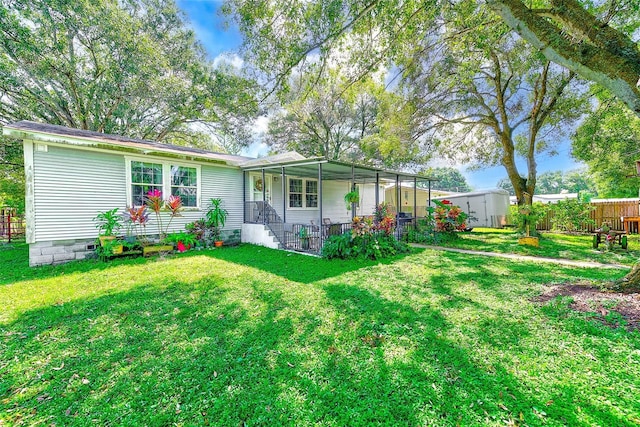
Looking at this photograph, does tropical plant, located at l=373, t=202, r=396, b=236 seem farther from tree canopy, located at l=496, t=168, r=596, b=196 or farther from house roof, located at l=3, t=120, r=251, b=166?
tree canopy, located at l=496, t=168, r=596, b=196

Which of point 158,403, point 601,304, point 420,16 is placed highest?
point 420,16

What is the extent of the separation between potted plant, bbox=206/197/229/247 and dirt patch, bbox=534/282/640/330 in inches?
362

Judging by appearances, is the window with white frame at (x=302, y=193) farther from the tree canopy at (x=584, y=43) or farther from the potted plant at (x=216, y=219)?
the tree canopy at (x=584, y=43)

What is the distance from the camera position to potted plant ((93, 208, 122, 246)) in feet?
23.8

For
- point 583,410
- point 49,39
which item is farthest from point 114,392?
point 49,39

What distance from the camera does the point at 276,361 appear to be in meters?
2.67

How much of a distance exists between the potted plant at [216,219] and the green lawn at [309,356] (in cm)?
453

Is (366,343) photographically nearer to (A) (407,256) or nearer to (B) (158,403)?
(B) (158,403)

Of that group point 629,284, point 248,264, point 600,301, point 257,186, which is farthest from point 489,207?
point 248,264

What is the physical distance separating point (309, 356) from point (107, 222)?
786 cm

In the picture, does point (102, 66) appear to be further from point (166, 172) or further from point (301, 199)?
point (301, 199)

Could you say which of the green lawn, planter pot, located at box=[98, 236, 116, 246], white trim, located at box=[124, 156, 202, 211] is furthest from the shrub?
planter pot, located at box=[98, 236, 116, 246]

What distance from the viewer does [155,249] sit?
7887mm

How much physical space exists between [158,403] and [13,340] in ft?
8.25
